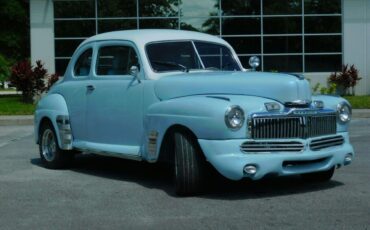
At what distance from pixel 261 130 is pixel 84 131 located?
2.99 meters

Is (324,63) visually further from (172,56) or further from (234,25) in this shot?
(172,56)

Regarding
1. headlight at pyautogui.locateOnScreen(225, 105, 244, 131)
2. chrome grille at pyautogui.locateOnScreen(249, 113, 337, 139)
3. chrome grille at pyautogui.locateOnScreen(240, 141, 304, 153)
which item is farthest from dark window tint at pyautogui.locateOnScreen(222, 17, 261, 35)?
headlight at pyautogui.locateOnScreen(225, 105, 244, 131)

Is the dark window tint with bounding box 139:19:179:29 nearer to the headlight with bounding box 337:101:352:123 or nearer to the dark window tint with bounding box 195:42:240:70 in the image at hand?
the dark window tint with bounding box 195:42:240:70

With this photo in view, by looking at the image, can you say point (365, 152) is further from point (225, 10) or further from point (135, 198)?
point (225, 10)

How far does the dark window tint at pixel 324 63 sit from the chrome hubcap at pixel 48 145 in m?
18.8

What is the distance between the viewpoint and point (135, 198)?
25.1ft

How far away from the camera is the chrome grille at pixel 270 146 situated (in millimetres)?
7176

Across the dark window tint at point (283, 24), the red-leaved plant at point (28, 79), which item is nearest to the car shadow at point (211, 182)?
the red-leaved plant at point (28, 79)

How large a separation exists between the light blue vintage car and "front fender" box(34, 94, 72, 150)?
0.05ft

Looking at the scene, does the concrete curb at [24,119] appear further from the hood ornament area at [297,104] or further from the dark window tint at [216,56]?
the hood ornament area at [297,104]

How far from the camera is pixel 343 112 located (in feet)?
26.2

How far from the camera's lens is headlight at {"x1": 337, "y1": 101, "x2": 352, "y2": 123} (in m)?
7.95

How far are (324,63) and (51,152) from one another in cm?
1927

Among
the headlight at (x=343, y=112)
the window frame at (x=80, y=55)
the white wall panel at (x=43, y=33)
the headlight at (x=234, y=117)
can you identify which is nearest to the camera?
the headlight at (x=234, y=117)
